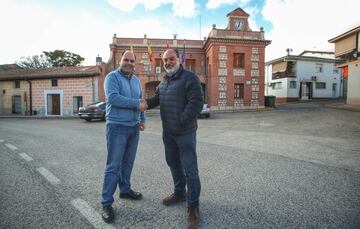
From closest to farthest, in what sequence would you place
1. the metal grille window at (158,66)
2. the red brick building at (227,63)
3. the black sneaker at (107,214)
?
the black sneaker at (107,214), the red brick building at (227,63), the metal grille window at (158,66)

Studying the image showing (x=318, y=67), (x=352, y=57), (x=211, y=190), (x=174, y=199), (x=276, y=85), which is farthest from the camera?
(x=276, y=85)

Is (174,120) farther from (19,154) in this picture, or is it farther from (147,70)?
(147,70)

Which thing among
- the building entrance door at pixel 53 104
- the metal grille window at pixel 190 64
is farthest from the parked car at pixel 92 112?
the metal grille window at pixel 190 64

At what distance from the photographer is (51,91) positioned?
23.4m

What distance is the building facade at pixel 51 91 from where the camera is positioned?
72.7 feet

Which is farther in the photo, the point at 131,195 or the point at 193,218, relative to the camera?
the point at 131,195

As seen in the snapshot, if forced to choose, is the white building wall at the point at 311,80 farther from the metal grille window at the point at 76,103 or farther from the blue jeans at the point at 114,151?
the blue jeans at the point at 114,151

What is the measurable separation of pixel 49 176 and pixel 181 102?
2888 millimetres

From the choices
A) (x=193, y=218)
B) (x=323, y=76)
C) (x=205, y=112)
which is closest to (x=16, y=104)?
(x=205, y=112)

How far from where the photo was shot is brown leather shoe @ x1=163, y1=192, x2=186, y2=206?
275 cm

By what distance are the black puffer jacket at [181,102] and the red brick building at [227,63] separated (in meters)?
19.7

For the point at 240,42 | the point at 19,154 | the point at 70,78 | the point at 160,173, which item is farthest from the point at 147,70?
the point at 160,173

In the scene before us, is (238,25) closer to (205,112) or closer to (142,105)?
(205,112)

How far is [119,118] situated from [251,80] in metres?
22.1
